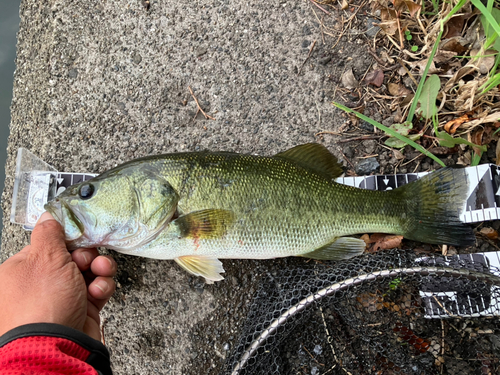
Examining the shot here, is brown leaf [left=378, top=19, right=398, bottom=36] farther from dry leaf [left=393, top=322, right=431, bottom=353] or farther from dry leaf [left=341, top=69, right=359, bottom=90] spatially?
dry leaf [left=393, top=322, right=431, bottom=353]

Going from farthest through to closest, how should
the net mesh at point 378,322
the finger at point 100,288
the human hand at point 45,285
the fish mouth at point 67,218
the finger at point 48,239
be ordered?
the net mesh at point 378,322, the finger at point 100,288, the fish mouth at point 67,218, the finger at point 48,239, the human hand at point 45,285

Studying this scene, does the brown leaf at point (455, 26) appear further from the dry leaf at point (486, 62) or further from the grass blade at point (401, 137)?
the grass blade at point (401, 137)

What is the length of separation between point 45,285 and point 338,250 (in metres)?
2.01

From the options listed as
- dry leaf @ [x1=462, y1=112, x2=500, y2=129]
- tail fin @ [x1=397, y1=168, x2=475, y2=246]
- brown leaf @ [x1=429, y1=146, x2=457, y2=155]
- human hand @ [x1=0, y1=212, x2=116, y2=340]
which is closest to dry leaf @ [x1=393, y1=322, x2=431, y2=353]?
tail fin @ [x1=397, y1=168, x2=475, y2=246]

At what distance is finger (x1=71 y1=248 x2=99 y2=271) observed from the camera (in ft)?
7.25

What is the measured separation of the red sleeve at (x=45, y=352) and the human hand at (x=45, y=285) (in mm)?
129

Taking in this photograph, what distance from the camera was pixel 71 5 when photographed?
10.1 feet

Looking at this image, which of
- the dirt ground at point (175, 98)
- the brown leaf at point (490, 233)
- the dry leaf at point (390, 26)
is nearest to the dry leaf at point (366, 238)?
the dirt ground at point (175, 98)

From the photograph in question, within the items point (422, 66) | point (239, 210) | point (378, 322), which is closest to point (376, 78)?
point (422, 66)

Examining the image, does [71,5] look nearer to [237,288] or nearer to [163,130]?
[163,130]

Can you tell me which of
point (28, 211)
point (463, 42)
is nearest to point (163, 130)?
point (28, 211)

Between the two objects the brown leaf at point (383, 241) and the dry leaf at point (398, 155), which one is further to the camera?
the dry leaf at point (398, 155)

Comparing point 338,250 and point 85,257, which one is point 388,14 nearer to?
point 338,250

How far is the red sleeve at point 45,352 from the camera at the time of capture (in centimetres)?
159
